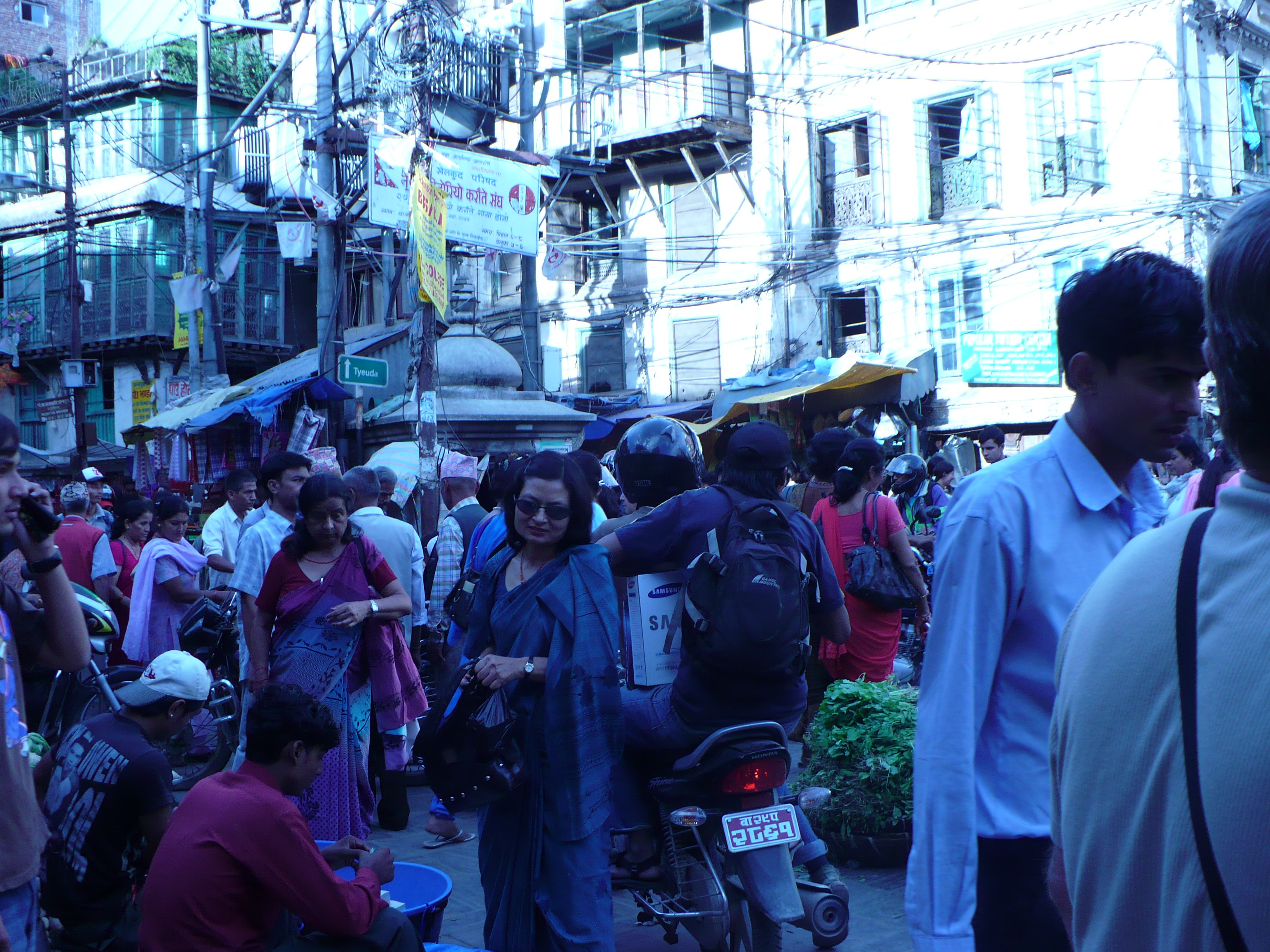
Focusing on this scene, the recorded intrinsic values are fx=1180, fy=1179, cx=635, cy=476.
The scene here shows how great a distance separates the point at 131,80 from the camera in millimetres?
30203

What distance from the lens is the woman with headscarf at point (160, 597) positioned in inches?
317

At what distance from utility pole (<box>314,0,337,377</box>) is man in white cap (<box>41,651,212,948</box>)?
37.8 feet

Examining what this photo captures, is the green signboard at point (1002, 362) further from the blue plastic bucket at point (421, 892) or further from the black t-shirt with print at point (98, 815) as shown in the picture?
the black t-shirt with print at point (98, 815)

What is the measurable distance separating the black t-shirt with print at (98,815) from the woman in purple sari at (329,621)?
143cm

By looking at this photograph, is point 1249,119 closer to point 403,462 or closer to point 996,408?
point 996,408

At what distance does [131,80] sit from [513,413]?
21972 mm

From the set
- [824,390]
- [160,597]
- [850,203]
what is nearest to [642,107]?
[850,203]

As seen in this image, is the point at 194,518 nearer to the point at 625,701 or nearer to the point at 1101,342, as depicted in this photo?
the point at 625,701

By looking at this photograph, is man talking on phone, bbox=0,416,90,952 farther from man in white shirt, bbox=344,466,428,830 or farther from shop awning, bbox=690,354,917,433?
shop awning, bbox=690,354,917,433

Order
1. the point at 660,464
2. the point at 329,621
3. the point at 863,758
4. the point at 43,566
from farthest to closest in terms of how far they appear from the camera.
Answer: the point at 863,758, the point at 329,621, the point at 660,464, the point at 43,566

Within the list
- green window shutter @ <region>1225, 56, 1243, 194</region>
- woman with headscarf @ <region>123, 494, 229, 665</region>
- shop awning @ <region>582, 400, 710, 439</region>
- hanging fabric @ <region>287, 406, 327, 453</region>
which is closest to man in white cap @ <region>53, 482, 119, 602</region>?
woman with headscarf @ <region>123, 494, 229, 665</region>

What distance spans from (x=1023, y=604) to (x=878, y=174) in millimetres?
20931

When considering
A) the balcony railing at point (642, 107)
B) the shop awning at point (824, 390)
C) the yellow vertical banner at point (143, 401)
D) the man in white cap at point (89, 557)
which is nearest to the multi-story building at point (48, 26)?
the yellow vertical banner at point (143, 401)

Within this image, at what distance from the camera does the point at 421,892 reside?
13.4 feet
